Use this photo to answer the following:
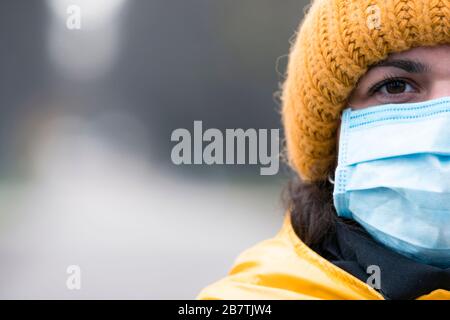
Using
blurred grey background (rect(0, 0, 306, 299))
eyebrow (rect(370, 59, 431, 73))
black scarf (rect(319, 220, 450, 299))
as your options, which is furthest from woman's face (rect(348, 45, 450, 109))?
blurred grey background (rect(0, 0, 306, 299))

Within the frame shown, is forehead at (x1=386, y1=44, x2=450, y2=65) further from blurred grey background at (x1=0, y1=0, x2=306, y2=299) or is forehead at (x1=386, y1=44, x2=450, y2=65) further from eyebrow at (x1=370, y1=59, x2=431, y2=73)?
blurred grey background at (x1=0, y1=0, x2=306, y2=299)

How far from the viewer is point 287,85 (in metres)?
1.90

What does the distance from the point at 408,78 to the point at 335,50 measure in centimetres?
21

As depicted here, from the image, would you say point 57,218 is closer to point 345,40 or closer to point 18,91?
point 18,91

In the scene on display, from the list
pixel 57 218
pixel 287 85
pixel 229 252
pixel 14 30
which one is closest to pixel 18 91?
pixel 14 30

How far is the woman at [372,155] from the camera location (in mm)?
1497

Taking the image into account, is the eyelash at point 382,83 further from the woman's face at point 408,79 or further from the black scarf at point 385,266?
Result: the black scarf at point 385,266

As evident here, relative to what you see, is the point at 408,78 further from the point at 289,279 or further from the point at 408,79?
the point at 289,279

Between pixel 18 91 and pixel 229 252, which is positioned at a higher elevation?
pixel 18 91

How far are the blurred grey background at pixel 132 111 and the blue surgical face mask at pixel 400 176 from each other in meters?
4.40

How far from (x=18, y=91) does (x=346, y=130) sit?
22.0 ft

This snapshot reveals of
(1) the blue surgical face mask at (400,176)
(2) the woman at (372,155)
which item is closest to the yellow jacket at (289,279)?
(2) the woman at (372,155)

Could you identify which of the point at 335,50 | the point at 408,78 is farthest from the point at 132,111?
the point at 408,78

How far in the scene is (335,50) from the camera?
1.63m
